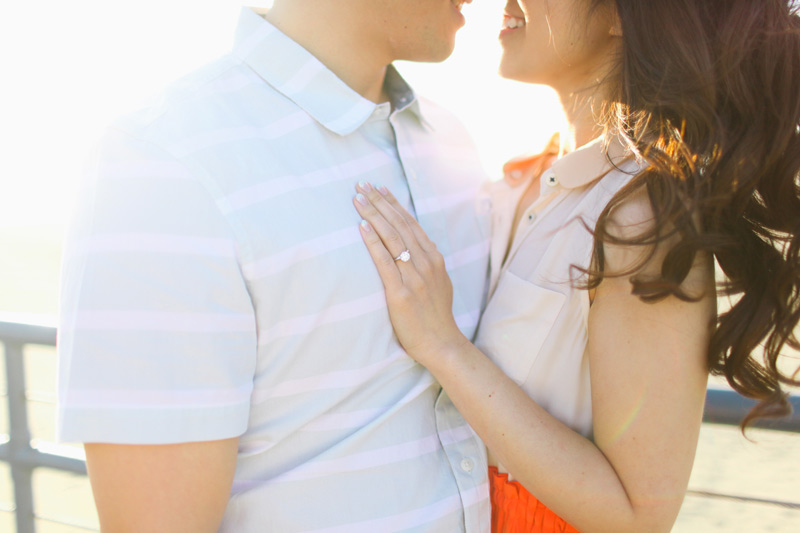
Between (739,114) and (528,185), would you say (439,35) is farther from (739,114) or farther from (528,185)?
(739,114)

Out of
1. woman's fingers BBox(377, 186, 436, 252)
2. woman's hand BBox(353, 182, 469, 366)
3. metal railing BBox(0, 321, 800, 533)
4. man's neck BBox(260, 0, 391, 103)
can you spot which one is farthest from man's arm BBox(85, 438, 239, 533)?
metal railing BBox(0, 321, 800, 533)

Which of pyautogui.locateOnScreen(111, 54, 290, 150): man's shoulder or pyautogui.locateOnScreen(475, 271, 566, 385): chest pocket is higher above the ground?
pyautogui.locateOnScreen(111, 54, 290, 150): man's shoulder

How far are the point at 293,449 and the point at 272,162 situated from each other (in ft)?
2.09

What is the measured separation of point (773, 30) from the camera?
5.09 ft

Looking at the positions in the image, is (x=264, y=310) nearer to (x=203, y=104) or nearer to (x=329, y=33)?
(x=203, y=104)

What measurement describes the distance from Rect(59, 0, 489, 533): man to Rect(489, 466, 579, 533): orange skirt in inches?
3.7

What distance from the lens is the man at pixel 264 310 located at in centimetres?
126

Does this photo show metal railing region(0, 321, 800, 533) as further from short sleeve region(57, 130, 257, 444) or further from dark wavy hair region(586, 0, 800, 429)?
dark wavy hair region(586, 0, 800, 429)

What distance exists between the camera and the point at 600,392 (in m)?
1.58

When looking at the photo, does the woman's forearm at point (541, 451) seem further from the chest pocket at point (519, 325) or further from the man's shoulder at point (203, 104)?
the man's shoulder at point (203, 104)

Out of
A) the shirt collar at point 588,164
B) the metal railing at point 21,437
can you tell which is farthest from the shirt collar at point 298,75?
the metal railing at point 21,437

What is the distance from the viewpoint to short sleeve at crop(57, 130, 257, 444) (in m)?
1.25

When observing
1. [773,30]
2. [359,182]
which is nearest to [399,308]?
[359,182]

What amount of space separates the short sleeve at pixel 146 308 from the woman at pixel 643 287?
41 centimetres
